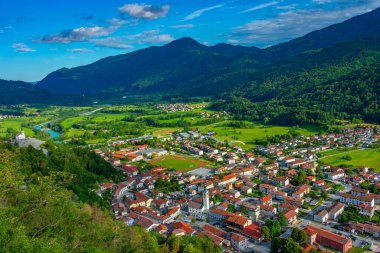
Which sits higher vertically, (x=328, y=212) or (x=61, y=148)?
(x=61, y=148)

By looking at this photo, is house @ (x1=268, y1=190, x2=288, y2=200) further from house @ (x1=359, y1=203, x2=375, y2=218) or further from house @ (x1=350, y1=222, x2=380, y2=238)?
house @ (x1=350, y1=222, x2=380, y2=238)

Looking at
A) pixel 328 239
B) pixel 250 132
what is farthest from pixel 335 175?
pixel 250 132

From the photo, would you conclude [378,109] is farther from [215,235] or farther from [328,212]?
[215,235]

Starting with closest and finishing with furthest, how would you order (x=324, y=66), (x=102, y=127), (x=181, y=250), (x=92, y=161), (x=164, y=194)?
(x=181, y=250) < (x=164, y=194) < (x=92, y=161) < (x=102, y=127) < (x=324, y=66)

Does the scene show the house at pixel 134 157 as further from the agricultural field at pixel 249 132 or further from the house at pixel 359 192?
the house at pixel 359 192

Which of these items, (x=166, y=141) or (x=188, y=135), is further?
(x=188, y=135)

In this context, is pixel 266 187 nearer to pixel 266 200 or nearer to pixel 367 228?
pixel 266 200

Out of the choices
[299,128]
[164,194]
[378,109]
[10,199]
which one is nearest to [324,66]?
[378,109]

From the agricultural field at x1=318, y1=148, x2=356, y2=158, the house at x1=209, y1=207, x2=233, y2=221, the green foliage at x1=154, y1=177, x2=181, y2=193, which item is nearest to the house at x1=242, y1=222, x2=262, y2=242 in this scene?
the house at x1=209, y1=207, x2=233, y2=221
